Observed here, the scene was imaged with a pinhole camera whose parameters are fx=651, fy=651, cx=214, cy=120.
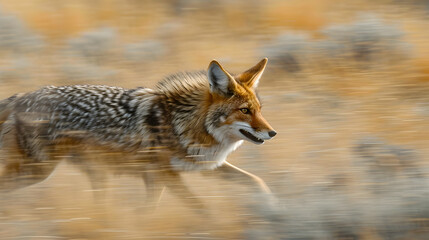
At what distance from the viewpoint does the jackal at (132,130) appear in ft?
17.9

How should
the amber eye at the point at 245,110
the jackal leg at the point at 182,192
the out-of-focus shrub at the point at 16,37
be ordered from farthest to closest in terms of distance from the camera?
the out-of-focus shrub at the point at 16,37, the amber eye at the point at 245,110, the jackal leg at the point at 182,192

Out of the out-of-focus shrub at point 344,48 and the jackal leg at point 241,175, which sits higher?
the out-of-focus shrub at point 344,48

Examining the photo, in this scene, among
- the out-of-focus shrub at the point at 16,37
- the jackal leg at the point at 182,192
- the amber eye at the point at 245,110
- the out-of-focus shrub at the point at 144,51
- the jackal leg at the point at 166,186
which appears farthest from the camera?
the out-of-focus shrub at the point at 16,37

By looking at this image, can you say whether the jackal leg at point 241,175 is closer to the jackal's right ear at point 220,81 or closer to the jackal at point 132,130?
the jackal at point 132,130

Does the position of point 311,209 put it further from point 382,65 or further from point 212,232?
point 382,65

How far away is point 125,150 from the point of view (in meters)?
5.58

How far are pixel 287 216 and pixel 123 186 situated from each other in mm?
1367

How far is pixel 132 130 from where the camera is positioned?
5.64m

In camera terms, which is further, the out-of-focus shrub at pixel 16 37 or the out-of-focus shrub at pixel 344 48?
the out-of-focus shrub at pixel 16 37

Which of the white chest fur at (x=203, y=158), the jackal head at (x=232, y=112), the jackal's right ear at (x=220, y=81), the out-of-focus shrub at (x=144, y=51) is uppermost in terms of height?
the jackal's right ear at (x=220, y=81)

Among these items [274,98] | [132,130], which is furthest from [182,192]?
[274,98]

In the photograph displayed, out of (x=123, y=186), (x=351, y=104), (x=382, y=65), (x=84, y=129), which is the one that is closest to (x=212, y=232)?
(x=123, y=186)

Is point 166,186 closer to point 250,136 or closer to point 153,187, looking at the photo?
point 153,187

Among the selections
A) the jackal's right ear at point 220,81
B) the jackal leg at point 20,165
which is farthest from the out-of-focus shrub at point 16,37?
the jackal's right ear at point 220,81
